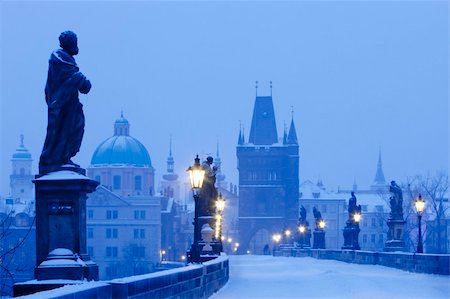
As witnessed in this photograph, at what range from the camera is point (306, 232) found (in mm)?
83438

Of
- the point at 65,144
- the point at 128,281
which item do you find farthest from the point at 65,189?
the point at 128,281

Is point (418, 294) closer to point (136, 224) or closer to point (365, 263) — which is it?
point (365, 263)

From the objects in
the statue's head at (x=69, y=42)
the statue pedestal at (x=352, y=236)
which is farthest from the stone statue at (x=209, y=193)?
the statue pedestal at (x=352, y=236)

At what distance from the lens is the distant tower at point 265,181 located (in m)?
166

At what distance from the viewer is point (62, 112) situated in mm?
14328

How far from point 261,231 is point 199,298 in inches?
5833

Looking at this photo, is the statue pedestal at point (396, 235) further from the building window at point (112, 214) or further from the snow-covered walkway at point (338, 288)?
the building window at point (112, 214)

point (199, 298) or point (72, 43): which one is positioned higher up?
point (72, 43)

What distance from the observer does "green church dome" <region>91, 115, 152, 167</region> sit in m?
170

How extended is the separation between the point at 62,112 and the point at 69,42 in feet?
3.42

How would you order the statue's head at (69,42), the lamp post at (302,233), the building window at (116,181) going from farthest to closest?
the building window at (116,181) < the lamp post at (302,233) < the statue's head at (69,42)

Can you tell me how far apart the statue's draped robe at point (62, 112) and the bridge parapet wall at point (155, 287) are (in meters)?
2.10

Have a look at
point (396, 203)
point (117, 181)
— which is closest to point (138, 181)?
point (117, 181)

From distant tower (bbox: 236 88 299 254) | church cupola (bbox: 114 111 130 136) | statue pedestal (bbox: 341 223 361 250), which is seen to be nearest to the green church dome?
church cupola (bbox: 114 111 130 136)
